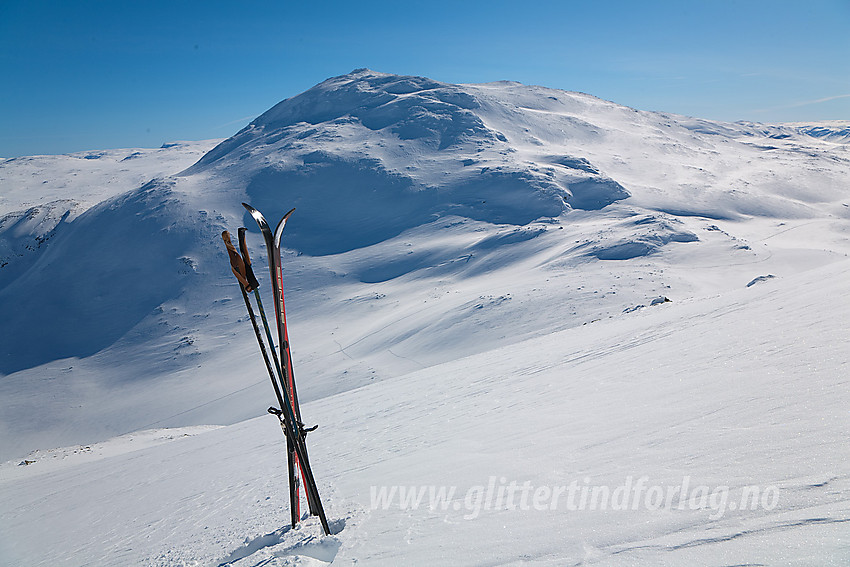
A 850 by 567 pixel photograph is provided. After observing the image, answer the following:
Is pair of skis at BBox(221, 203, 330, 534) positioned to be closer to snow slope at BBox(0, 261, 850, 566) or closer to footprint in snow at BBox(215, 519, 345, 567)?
footprint in snow at BBox(215, 519, 345, 567)

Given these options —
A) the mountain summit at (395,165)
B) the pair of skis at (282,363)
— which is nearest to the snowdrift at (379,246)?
the mountain summit at (395,165)

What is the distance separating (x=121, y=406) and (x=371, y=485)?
3492cm

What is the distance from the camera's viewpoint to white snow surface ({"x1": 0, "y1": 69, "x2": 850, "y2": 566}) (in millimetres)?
4172

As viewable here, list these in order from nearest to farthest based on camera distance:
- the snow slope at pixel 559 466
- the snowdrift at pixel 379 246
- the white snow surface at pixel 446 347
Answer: the snow slope at pixel 559 466 < the white snow surface at pixel 446 347 < the snowdrift at pixel 379 246

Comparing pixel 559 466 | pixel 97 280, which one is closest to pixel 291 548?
pixel 559 466

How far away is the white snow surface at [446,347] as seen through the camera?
4.17 meters

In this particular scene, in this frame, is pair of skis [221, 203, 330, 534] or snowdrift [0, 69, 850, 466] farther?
snowdrift [0, 69, 850, 466]

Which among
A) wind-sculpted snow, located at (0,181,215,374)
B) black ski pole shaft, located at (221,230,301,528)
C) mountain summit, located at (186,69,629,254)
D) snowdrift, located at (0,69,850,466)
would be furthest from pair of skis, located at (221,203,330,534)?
mountain summit, located at (186,69,629,254)

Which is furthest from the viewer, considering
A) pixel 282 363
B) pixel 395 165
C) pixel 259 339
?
pixel 395 165

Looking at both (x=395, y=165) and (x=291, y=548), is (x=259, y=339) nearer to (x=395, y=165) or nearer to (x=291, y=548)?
(x=291, y=548)

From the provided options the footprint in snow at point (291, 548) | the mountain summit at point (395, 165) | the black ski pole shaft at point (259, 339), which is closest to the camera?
the black ski pole shaft at point (259, 339)

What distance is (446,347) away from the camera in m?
25.3

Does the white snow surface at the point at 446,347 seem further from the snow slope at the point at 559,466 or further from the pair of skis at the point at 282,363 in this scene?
the pair of skis at the point at 282,363

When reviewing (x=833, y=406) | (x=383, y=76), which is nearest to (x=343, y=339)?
(x=833, y=406)
